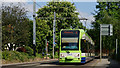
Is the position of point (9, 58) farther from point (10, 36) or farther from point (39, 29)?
point (39, 29)

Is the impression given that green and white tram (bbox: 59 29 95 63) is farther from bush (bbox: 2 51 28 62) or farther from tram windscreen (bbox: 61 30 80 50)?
bush (bbox: 2 51 28 62)

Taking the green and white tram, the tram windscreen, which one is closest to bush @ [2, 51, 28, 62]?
the green and white tram

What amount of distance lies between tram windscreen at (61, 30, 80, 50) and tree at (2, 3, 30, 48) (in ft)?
28.6

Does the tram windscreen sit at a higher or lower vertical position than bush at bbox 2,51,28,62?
higher

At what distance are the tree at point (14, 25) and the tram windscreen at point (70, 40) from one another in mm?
8703

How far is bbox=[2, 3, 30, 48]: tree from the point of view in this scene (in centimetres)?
3519

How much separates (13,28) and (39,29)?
1795cm

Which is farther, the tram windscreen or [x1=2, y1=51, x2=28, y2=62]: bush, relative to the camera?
[x1=2, y1=51, x2=28, y2=62]: bush

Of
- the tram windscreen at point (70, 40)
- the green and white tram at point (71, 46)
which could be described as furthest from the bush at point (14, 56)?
the tram windscreen at point (70, 40)

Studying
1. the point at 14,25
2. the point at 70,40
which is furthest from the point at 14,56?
the point at 70,40

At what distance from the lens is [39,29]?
177 ft

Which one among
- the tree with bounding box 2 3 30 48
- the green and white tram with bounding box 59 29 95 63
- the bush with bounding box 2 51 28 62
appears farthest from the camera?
the tree with bounding box 2 3 30 48

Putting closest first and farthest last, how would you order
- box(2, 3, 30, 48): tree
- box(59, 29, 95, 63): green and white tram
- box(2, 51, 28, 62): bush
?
1. box(59, 29, 95, 63): green and white tram
2. box(2, 51, 28, 62): bush
3. box(2, 3, 30, 48): tree

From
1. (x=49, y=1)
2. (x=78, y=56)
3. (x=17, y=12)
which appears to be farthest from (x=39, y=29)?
(x=78, y=56)
